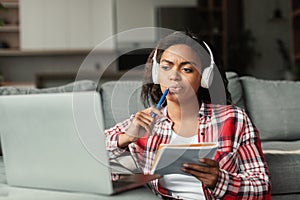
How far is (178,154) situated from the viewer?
4.21 ft

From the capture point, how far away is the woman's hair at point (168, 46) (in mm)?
1561

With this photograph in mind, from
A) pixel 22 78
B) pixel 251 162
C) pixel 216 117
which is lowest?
pixel 22 78

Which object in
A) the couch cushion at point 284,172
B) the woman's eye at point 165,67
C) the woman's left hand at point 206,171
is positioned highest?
the woman's eye at point 165,67

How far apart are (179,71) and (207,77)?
0.11 metres

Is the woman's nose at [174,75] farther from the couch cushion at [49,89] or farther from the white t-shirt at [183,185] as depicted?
the couch cushion at [49,89]

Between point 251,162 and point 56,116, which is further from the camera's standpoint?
point 251,162

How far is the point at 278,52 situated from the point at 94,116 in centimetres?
700

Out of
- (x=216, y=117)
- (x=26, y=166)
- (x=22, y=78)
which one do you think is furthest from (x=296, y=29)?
(x=26, y=166)

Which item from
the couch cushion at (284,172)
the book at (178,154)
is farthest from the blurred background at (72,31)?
the book at (178,154)

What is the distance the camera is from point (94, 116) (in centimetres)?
115

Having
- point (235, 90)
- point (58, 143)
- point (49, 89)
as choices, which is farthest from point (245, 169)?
point (49, 89)

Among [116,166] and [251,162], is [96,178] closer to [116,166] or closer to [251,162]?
[116,166]

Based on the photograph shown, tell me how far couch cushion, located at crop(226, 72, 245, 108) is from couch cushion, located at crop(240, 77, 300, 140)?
0.26 feet

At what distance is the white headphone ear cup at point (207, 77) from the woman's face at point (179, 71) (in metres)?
0.02
